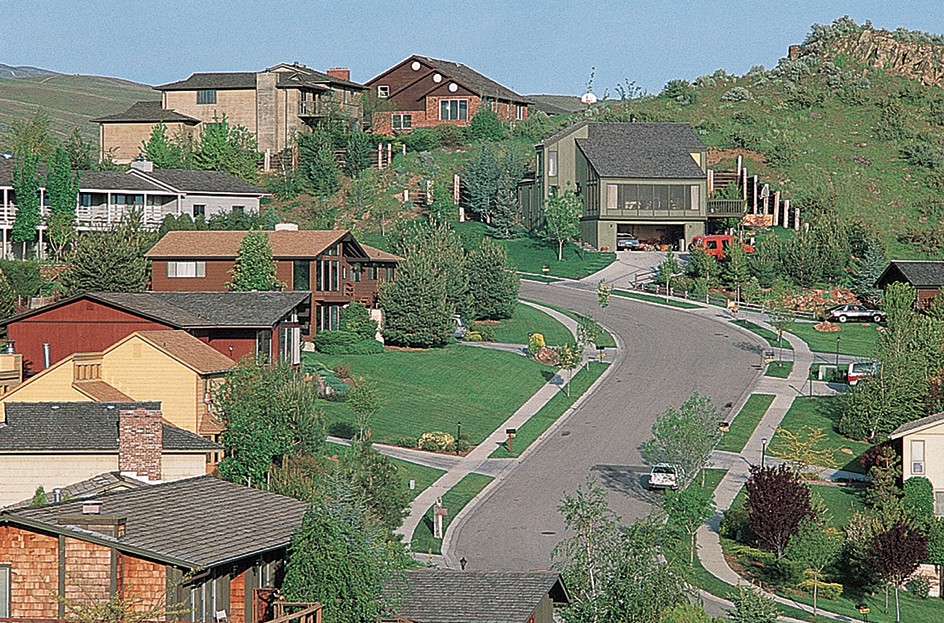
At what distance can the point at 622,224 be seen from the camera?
10625cm

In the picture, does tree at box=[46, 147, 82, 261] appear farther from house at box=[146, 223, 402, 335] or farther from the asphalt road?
the asphalt road

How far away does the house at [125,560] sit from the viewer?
2688cm

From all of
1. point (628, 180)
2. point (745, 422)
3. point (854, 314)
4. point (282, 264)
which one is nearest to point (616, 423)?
point (745, 422)

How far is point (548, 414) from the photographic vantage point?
65938 millimetres

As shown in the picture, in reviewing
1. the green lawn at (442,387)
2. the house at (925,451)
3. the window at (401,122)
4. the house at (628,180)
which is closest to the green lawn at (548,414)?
the green lawn at (442,387)

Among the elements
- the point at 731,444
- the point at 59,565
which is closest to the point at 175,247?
the point at 731,444

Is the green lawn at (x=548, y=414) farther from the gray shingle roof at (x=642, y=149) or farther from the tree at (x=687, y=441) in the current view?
the gray shingle roof at (x=642, y=149)

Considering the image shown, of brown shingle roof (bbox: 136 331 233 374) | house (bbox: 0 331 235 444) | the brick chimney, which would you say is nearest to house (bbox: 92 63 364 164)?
brown shingle roof (bbox: 136 331 233 374)

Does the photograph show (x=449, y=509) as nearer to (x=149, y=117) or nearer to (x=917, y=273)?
(x=917, y=273)

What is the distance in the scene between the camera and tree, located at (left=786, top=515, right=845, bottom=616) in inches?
1854

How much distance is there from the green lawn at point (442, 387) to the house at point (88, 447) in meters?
14.9

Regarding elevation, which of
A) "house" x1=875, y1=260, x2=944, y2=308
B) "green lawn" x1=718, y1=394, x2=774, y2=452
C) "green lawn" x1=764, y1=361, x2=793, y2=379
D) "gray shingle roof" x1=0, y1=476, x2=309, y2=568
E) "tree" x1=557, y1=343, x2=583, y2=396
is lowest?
"green lawn" x1=718, y1=394, x2=774, y2=452

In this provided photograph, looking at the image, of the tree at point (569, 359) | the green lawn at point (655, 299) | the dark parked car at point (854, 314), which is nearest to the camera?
the tree at point (569, 359)

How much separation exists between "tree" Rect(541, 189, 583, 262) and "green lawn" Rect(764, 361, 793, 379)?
98.1 ft
